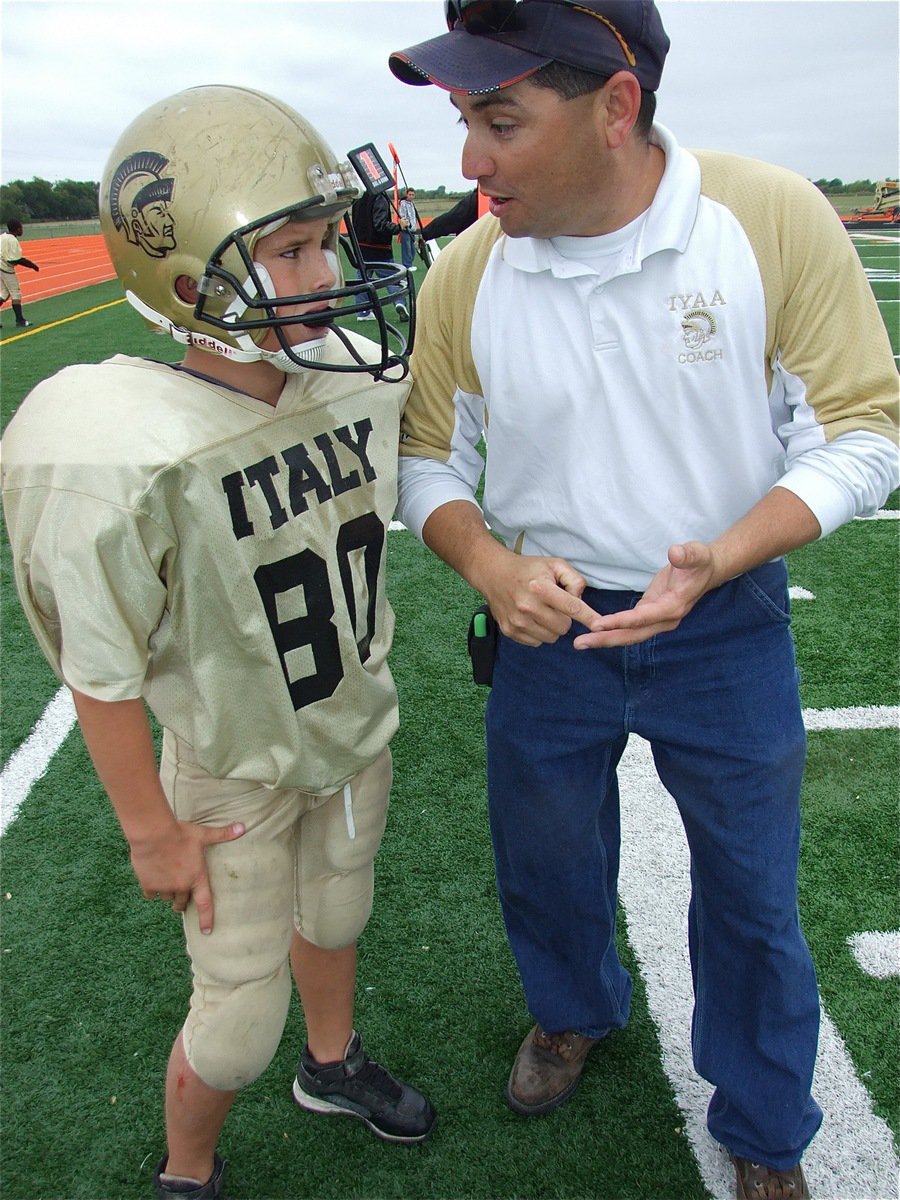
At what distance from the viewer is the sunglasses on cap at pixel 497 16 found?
146cm

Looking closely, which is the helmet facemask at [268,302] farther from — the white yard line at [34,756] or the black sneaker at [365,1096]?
the white yard line at [34,756]

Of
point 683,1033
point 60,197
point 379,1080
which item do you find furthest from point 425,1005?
point 60,197

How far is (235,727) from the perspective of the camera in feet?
5.07

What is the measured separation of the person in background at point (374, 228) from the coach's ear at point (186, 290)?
0.25 meters

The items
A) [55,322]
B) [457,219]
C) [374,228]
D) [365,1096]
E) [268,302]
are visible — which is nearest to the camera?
[268,302]

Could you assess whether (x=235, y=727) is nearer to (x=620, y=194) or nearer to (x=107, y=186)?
(x=107, y=186)

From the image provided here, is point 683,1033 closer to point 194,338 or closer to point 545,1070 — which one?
point 545,1070

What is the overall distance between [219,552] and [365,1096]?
121 centimetres

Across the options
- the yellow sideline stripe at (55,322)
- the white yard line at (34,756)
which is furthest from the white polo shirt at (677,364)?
the yellow sideline stripe at (55,322)

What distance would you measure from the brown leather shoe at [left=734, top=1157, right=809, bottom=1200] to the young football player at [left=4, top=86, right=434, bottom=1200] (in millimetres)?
894

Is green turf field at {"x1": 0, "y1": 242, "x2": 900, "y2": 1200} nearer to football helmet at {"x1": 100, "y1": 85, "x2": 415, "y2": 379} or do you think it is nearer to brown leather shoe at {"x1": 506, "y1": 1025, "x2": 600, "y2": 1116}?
brown leather shoe at {"x1": 506, "y1": 1025, "x2": 600, "y2": 1116}

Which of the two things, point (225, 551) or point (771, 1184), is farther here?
point (771, 1184)

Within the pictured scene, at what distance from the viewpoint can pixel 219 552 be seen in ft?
4.73

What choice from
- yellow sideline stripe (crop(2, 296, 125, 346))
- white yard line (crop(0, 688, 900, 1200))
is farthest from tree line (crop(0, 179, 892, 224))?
white yard line (crop(0, 688, 900, 1200))
